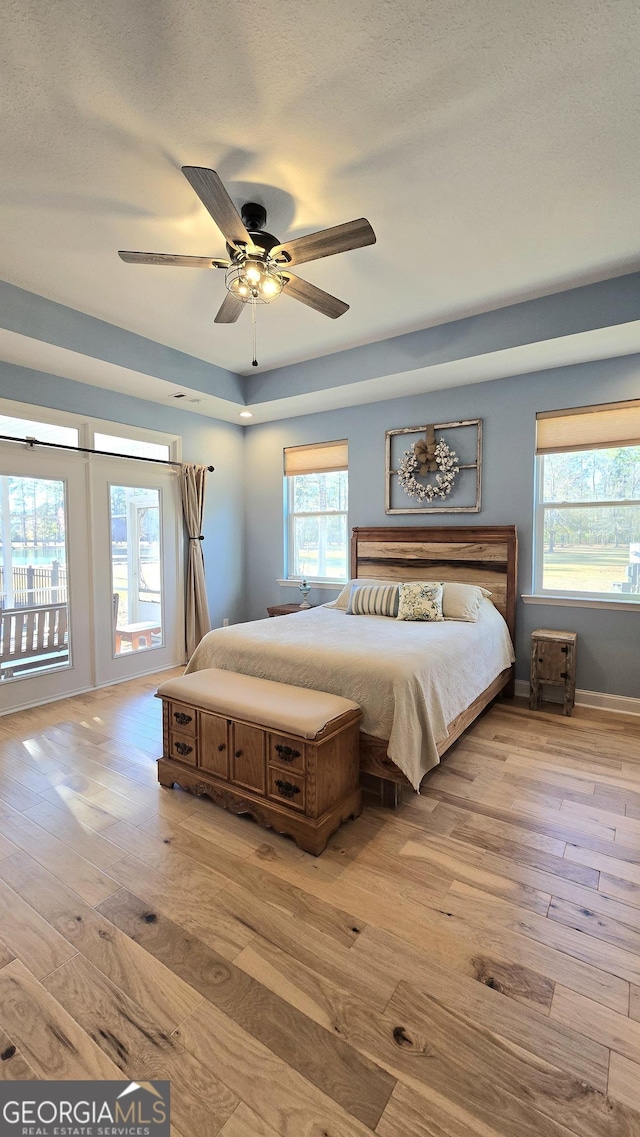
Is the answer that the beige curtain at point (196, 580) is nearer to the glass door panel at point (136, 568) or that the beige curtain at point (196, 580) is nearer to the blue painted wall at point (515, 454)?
the glass door panel at point (136, 568)

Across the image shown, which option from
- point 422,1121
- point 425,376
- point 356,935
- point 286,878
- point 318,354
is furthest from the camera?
point 318,354

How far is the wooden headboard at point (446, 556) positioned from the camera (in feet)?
12.7

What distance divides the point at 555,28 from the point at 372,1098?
306 centimetres

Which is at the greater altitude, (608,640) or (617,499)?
(617,499)

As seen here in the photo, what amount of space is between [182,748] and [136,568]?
8.00 ft

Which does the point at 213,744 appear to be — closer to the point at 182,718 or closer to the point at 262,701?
the point at 182,718

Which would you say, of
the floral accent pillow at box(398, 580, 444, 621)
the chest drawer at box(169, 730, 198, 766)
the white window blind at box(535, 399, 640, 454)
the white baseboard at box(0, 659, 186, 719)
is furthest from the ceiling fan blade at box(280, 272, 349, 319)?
the white baseboard at box(0, 659, 186, 719)

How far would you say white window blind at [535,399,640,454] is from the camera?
3469mm

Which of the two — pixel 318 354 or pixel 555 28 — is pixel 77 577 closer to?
pixel 318 354

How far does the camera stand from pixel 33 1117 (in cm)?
111

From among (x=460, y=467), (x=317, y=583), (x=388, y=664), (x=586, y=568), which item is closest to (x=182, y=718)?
(x=388, y=664)

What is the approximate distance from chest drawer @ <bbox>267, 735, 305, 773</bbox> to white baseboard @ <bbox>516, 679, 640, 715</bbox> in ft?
8.47

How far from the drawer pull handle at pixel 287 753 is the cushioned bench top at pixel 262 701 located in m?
0.08

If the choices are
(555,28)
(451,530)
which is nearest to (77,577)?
(451,530)
